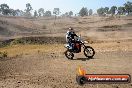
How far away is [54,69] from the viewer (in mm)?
16359

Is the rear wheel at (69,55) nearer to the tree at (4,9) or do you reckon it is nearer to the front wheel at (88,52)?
the front wheel at (88,52)

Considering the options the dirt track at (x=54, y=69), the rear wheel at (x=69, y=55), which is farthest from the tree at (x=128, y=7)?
the rear wheel at (x=69, y=55)

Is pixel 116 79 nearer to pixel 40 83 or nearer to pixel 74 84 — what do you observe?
pixel 74 84

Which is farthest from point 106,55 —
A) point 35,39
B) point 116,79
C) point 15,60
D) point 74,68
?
point 35,39

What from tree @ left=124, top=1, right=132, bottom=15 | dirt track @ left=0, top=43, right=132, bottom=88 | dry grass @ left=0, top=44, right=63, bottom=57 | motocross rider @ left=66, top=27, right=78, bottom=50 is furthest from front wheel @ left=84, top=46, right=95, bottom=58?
tree @ left=124, top=1, right=132, bottom=15

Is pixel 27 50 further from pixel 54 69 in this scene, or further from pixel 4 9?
pixel 4 9

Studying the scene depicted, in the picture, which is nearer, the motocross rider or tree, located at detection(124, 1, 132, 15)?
the motocross rider

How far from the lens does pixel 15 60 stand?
19.5m

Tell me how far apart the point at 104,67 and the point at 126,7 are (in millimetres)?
107169

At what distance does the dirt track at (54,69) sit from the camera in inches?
518

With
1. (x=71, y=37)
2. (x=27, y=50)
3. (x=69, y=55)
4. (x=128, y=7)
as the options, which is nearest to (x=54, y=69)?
(x=69, y=55)

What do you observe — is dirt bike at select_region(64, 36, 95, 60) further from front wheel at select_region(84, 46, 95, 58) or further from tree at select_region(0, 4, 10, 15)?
tree at select_region(0, 4, 10, 15)

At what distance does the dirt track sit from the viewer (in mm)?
13164

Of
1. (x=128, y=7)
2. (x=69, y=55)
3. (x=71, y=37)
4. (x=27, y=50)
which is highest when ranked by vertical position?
(x=128, y=7)
